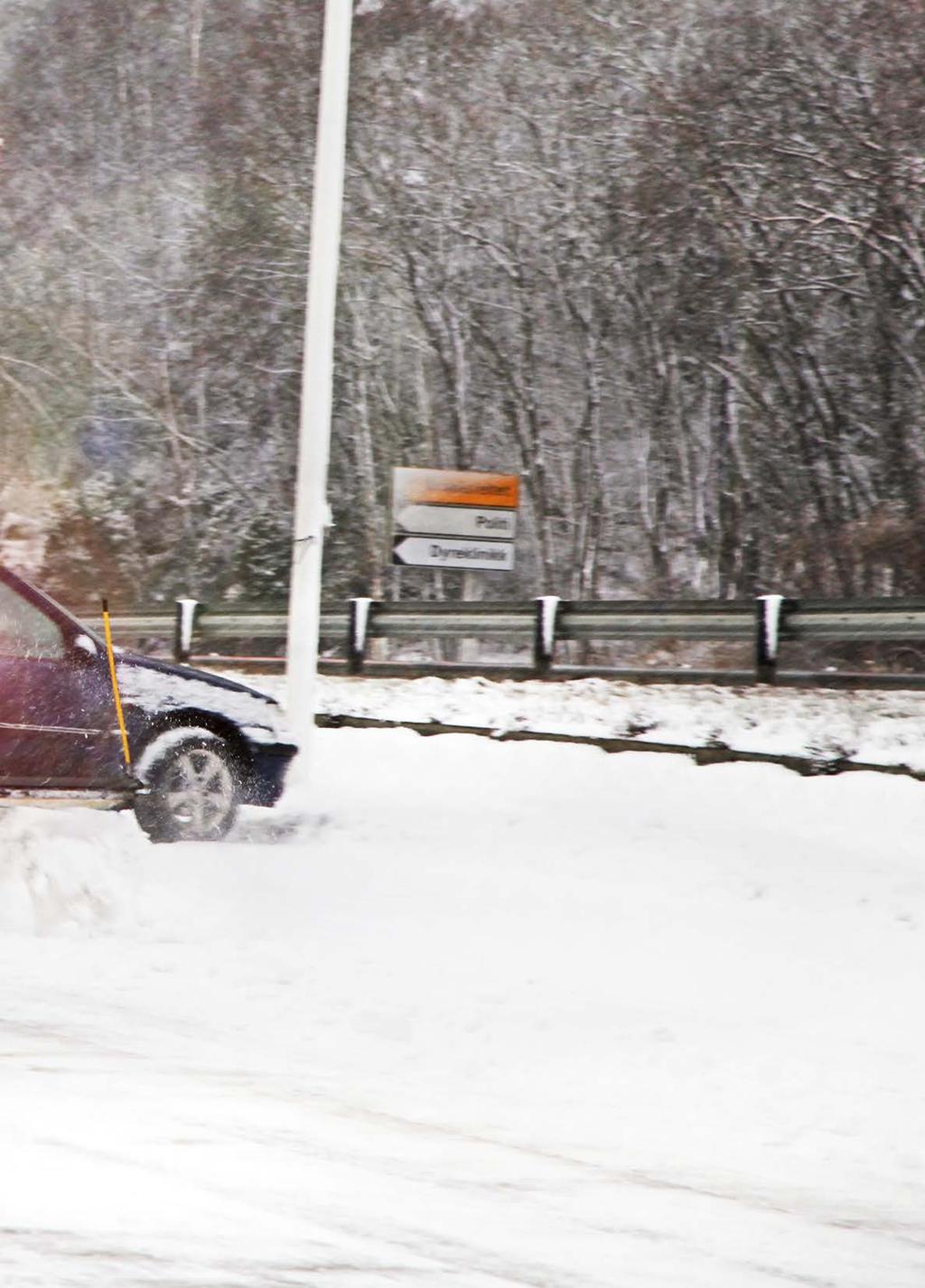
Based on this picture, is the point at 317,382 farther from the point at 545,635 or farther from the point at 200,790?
the point at 545,635

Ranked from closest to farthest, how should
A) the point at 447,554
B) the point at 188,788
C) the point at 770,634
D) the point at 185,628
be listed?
the point at 188,788, the point at 770,634, the point at 447,554, the point at 185,628

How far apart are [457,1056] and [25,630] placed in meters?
4.38

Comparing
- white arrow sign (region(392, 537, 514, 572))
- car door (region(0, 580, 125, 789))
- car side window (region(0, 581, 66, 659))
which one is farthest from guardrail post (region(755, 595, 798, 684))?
car side window (region(0, 581, 66, 659))

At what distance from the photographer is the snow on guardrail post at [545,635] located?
18250 millimetres

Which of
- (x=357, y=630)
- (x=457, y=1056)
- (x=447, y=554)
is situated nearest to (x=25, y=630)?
(x=457, y=1056)

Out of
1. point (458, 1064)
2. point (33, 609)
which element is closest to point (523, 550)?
point (33, 609)

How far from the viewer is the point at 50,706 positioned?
9.98m

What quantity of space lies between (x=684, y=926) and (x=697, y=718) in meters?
6.81

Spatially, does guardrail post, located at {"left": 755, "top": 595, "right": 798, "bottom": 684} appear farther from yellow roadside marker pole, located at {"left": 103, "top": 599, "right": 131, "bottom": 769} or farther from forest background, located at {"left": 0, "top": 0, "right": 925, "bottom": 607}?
yellow roadside marker pole, located at {"left": 103, "top": 599, "right": 131, "bottom": 769}

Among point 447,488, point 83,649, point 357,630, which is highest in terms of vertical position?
point 447,488

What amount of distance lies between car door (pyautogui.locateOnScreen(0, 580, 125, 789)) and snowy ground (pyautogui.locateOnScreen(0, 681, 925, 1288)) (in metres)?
0.66

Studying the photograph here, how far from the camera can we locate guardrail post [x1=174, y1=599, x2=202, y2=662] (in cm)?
2273

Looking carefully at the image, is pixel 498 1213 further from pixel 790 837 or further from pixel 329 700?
pixel 329 700

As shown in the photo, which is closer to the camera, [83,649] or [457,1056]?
[457,1056]
